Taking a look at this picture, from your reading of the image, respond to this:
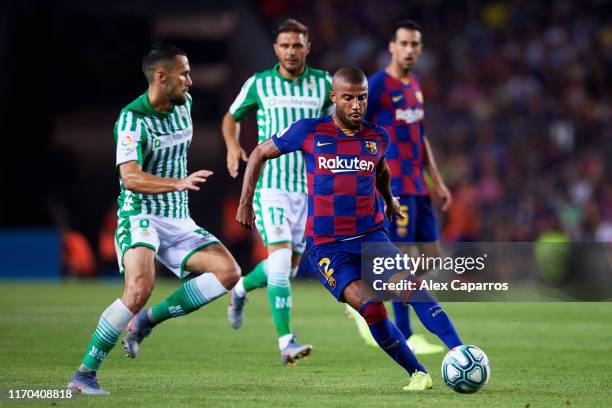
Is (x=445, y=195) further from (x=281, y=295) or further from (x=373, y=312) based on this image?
(x=373, y=312)

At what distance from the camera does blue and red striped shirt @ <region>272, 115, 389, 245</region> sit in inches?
271

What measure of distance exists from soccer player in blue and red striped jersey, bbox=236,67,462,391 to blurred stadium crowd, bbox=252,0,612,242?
12.5 meters

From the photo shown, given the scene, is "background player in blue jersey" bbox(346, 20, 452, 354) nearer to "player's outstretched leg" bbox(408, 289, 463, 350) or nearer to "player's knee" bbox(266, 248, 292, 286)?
"player's knee" bbox(266, 248, 292, 286)

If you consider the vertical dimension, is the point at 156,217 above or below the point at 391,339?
above

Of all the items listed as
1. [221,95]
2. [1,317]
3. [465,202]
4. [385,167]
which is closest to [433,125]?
[465,202]

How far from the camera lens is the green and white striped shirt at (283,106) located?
8922 mm

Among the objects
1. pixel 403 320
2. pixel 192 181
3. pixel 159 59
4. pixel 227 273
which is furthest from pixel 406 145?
pixel 192 181

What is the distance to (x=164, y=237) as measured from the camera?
287 inches

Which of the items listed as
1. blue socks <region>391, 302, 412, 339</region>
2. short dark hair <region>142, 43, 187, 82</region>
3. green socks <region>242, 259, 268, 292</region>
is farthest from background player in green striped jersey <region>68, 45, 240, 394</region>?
blue socks <region>391, 302, 412, 339</region>

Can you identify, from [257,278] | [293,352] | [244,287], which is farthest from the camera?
[244,287]

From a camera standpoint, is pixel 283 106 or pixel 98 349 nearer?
pixel 98 349

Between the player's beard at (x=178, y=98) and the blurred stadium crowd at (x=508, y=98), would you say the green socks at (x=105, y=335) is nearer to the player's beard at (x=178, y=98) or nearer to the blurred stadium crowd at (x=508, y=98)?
the player's beard at (x=178, y=98)

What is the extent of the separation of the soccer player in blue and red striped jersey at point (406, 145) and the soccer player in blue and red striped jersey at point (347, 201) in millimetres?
2245

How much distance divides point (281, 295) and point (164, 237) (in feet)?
Result: 5.14
